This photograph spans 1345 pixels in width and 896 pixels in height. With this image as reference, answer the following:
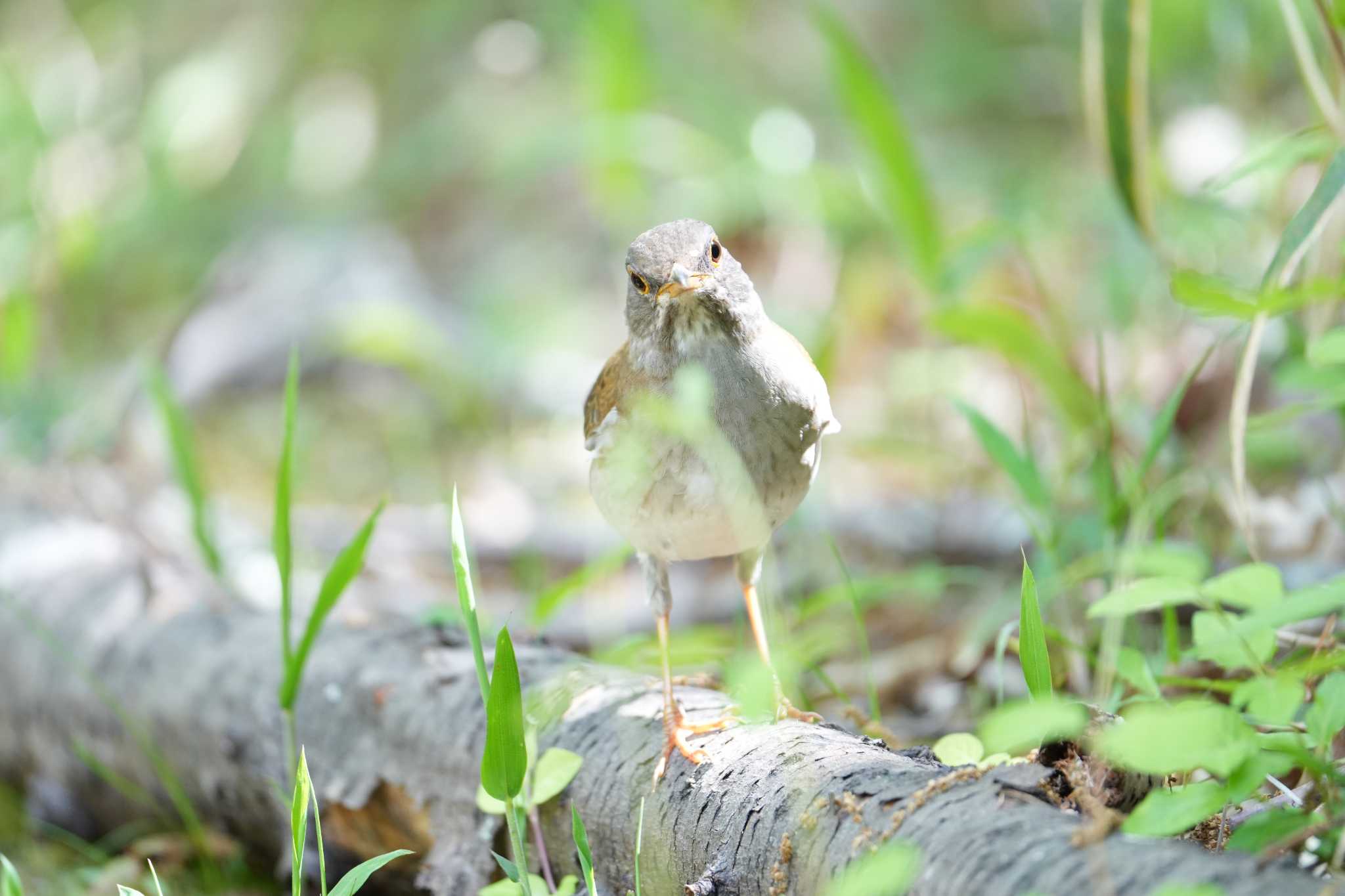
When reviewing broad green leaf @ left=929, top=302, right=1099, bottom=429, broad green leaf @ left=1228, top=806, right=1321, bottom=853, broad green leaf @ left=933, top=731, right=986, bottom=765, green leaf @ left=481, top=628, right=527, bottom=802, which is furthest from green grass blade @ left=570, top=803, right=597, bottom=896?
broad green leaf @ left=929, top=302, right=1099, bottom=429

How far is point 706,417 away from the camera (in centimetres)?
241

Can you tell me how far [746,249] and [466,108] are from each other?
2621mm

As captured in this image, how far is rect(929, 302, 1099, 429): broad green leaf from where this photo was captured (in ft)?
11.7

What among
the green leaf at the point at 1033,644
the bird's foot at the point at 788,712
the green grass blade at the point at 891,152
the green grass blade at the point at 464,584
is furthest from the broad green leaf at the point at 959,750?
the green grass blade at the point at 891,152

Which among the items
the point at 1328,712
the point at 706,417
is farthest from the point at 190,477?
the point at 1328,712

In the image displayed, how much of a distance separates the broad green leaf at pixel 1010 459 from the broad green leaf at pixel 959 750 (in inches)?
35.6

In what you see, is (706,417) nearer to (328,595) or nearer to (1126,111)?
(328,595)

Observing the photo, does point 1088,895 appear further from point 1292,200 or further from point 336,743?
point 1292,200

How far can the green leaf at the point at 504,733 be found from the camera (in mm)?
1935

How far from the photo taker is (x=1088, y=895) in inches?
Answer: 60.4

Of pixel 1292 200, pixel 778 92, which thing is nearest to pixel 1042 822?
pixel 1292 200

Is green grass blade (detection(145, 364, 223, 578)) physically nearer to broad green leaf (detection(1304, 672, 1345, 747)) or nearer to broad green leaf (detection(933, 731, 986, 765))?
broad green leaf (detection(933, 731, 986, 765))

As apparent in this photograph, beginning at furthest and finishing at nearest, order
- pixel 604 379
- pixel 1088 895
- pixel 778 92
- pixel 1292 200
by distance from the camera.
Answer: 1. pixel 778 92
2. pixel 1292 200
3. pixel 604 379
4. pixel 1088 895

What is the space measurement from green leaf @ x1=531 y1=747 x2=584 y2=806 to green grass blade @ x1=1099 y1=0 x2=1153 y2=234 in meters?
2.29
